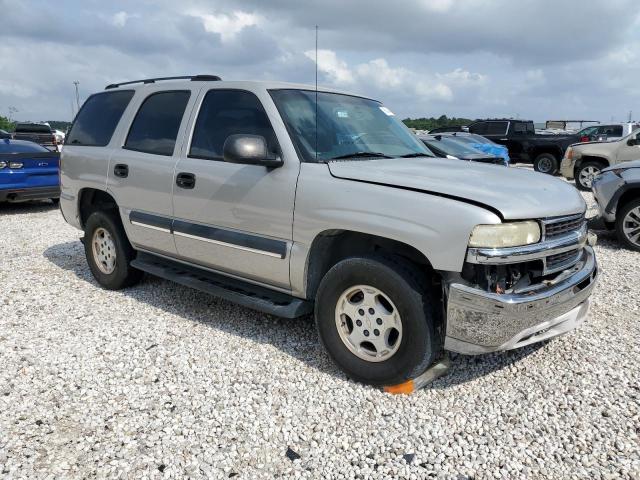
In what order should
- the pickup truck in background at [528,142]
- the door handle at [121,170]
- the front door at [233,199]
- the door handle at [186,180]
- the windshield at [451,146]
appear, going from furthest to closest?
the pickup truck in background at [528,142] < the windshield at [451,146] < the door handle at [121,170] < the door handle at [186,180] < the front door at [233,199]

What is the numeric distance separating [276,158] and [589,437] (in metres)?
2.47

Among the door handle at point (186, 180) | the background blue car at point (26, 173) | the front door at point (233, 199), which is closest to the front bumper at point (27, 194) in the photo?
the background blue car at point (26, 173)

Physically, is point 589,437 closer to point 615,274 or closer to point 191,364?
point 191,364

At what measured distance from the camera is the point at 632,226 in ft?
23.2

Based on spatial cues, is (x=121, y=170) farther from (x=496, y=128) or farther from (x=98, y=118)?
(x=496, y=128)

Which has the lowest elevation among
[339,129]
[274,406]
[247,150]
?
[274,406]

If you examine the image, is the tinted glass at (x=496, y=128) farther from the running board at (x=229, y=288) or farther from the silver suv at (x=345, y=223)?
the running board at (x=229, y=288)

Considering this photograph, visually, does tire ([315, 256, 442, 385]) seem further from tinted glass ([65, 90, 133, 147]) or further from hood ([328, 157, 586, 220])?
tinted glass ([65, 90, 133, 147])

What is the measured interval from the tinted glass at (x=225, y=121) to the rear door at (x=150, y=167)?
20cm

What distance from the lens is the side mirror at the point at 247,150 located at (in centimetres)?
336

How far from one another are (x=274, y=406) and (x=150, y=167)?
2389mm

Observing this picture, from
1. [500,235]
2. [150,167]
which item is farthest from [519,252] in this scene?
[150,167]

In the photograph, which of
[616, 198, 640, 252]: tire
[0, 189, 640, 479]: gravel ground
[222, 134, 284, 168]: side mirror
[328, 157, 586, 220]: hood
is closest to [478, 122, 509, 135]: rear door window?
[616, 198, 640, 252]: tire

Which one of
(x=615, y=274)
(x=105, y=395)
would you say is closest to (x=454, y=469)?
(x=105, y=395)
